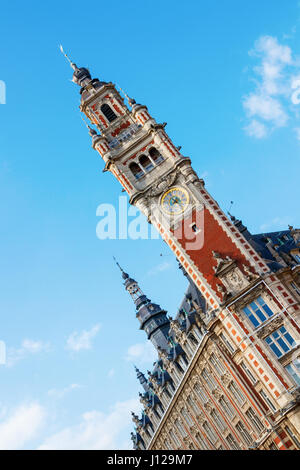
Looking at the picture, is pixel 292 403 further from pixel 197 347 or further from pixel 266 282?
pixel 197 347

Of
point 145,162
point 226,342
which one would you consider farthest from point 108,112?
point 226,342

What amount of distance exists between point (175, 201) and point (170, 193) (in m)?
1.33

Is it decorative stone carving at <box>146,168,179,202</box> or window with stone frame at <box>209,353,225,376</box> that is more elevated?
decorative stone carving at <box>146,168,179,202</box>

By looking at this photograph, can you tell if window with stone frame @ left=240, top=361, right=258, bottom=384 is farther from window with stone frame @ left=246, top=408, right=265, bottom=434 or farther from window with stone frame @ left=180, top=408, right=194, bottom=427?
window with stone frame @ left=180, top=408, right=194, bottom=427

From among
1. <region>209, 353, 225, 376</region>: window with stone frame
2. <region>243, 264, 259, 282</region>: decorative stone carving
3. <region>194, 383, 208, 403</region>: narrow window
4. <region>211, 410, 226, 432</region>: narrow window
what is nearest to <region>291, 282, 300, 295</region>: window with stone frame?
<region>243, 264, 259, 282</region>: decorative stone carving

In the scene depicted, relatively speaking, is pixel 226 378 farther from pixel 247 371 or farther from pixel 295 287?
pixel 295 287

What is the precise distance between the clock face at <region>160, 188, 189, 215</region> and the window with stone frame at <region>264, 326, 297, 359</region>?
17.6m

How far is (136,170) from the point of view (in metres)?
67.2

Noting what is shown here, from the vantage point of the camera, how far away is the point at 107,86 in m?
75.9

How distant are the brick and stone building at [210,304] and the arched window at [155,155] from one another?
0.57 feet

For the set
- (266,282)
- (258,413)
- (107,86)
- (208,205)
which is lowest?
(258,413)

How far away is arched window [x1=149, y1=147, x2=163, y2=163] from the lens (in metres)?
66.5

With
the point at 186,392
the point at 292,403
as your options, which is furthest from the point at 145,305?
the point at 292,403
